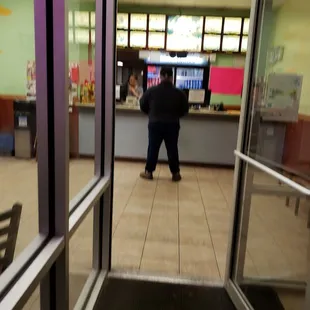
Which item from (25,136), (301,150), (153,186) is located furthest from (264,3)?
(25,136)

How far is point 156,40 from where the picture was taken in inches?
267

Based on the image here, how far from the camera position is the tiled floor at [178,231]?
2.59 meters

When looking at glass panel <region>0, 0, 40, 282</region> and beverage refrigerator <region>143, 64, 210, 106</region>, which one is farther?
beverage refrigerator <region>143, 64, 210, 106</region>

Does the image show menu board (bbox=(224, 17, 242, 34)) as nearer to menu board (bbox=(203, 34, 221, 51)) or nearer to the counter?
menu board (bbox=(203, 34, 221, 51))

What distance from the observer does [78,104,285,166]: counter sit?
5996mm

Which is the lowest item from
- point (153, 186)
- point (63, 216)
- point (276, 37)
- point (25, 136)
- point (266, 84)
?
point (153, 186)

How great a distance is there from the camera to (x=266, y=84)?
233 centimetres

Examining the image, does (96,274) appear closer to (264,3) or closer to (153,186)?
(264,3)

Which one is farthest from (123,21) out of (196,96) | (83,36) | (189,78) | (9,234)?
(9,234)

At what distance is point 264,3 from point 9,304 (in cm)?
213

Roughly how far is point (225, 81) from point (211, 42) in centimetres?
81

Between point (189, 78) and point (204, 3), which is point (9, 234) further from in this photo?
point (204, 3)

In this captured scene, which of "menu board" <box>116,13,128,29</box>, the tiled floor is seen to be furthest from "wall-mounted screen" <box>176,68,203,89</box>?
the tiled floor

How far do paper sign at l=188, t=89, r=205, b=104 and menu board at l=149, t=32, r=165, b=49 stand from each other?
107 centimetres
